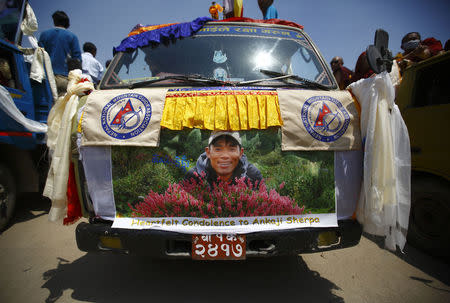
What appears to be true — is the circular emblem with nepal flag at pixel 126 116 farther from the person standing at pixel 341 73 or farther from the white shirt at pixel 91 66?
the person standing at pixel 341 73

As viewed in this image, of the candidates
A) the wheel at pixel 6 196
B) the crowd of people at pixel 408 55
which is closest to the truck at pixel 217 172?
the crowd of people at pixel 408 55

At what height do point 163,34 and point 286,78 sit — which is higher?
point 163,34

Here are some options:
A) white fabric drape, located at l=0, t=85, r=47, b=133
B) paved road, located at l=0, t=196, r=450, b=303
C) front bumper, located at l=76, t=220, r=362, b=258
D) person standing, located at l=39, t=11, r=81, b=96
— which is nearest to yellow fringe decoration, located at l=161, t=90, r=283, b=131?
front bumper, located at l=76, t=220, r=362, b=258

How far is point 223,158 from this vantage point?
1.73 m

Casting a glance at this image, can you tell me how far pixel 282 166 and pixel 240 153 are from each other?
32cm

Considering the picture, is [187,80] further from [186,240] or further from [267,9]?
[267,9]

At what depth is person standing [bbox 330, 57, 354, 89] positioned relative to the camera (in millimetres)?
5277

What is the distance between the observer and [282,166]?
1.77 m

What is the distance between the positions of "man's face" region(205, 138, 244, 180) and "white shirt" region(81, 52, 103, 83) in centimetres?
491

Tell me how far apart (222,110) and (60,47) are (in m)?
4.44

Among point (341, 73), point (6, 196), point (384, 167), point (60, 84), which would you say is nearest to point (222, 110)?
point (384, 167)

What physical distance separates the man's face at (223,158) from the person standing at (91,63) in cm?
488

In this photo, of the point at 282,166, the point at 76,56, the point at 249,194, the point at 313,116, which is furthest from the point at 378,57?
the point at 76,56

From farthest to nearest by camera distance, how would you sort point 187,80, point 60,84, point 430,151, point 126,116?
point 60,84
point 430,151
point 187,80
point 126,116
